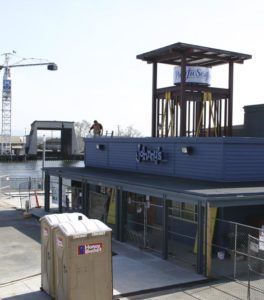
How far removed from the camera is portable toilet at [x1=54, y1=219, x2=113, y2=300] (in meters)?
10.6

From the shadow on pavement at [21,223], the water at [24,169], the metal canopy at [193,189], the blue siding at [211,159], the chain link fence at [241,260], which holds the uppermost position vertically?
the blue siding at [211,159]

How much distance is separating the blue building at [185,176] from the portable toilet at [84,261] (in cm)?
366

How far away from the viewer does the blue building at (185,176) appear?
15.0m

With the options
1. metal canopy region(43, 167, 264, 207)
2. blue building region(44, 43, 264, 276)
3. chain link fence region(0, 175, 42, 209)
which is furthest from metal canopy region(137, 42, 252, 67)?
chain link fence region(0, 175, 42, 209)

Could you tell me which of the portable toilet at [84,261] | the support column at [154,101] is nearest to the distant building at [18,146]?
the support column at [154,101]

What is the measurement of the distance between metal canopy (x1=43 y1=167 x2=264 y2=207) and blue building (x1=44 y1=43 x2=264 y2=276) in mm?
32

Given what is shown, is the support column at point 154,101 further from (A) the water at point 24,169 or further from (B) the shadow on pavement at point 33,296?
(A) the water at point 24,169

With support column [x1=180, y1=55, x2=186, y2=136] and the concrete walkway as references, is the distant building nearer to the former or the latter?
support column [x1=180, y1=55, x2=186, y2=136]

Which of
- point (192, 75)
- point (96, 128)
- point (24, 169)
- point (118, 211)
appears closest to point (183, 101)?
point (192, 75)

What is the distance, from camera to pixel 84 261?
10680 mm

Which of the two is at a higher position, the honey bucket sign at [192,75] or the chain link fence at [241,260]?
the honey bucket sign at [192,75]

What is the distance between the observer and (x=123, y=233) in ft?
60.2

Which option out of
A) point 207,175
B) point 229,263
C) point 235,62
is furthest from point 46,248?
point 235,62

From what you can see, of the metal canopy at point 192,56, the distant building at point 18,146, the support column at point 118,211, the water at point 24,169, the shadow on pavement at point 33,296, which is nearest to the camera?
the shadow on pavement at point 33,296
